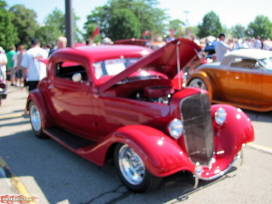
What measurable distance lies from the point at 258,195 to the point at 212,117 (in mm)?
1153

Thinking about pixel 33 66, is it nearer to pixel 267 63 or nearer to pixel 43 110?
pixel 43 110

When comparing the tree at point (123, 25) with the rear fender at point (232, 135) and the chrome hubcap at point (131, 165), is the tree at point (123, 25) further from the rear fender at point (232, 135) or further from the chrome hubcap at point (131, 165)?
the chrome hubcap at point (131, 165)

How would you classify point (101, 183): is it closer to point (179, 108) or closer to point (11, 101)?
point (179, 108)

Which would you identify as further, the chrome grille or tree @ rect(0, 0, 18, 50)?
tree @ rect(0, 0, 18, 50)

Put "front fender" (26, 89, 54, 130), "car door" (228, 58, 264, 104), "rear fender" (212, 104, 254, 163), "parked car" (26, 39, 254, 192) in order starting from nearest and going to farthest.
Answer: "parked car" (26, 39, 254, 192)
"rear fender" (212, 104, 254, 163)
"front fender" (26, 89, 54, 130)
"car door" (228, 58, 264, 104)

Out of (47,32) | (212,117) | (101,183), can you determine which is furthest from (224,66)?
(47,32)

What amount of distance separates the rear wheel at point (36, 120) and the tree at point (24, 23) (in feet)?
132

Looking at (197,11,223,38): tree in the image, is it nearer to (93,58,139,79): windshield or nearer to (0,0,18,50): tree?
(0,0,18,50): tree

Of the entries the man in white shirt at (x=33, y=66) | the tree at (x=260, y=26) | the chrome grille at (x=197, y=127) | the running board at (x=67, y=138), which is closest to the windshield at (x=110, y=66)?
the running board at (x=67, y=138)

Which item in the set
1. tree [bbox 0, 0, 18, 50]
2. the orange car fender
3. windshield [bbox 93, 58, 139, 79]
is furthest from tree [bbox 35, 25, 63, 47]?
windshield [bbox 93, 58, 139, 79]

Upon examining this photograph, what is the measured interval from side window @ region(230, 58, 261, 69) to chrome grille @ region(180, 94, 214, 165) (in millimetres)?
3770

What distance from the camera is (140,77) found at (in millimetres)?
4043

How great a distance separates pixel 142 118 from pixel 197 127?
672mm

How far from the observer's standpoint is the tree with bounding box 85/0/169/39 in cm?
7594
